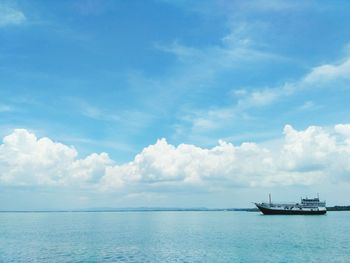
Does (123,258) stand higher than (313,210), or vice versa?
(313,210)

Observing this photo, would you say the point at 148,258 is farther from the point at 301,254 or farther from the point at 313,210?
the point at 313,210

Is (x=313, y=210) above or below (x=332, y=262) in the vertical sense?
above

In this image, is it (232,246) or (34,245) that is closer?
(232,246)

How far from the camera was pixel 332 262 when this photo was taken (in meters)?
48.2

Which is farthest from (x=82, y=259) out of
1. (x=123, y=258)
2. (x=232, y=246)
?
(x=232, y=246)

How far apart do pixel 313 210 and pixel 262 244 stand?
13846 cm

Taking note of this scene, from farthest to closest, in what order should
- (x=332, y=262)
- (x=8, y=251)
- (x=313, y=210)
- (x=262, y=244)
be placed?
(x=313, y=210) < (x=262, y=244) < (x=8, y=251) < (x=332, y=262)

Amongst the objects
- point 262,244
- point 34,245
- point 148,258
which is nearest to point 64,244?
point 34,245

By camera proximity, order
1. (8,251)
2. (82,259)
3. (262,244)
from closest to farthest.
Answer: (82,259)
(8,251)
(262,244)

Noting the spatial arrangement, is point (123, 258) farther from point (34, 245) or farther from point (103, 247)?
point (34, 245)

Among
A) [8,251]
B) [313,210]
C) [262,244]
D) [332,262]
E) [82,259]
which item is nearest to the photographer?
[332,262]

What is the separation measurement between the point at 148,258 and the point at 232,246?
18.1 metres

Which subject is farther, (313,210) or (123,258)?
(313,210)

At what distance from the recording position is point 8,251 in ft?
202
